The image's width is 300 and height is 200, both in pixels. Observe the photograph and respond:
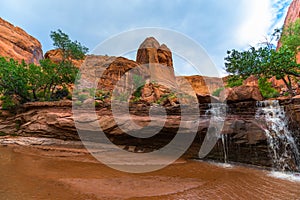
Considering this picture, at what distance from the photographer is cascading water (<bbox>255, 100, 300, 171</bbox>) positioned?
7.48 meters

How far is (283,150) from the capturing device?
780cm

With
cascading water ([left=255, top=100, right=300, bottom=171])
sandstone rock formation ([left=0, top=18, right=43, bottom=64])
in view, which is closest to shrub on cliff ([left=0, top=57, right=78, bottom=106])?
sandstone rock formation ([left=0, top=18, right=43, bottom=64])

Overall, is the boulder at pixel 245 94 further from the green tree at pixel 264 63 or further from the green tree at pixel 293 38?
the green tree at pixel 293 38

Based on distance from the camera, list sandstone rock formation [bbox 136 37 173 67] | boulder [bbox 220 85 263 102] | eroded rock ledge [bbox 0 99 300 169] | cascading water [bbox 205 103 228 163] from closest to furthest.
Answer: eroded rock ledge [bbox 0 99 300 169] < cascading water [bbox 205 103 228 163] < boulder [bbox 220 85 263 102] < sandstone rock formation [bbox 136 37 173 67]

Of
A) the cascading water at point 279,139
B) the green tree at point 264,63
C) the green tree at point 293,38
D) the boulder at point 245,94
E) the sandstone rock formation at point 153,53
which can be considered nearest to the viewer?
the cascading water at point 279,139

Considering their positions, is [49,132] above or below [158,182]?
above

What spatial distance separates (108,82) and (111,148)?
1697 cm

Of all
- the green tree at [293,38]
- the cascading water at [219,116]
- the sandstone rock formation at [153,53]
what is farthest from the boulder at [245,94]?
the sandstone rock formation at [153,53]

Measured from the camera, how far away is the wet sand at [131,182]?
179 inches

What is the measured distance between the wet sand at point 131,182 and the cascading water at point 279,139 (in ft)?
4.01

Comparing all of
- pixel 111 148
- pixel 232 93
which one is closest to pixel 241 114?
pixel 232 93

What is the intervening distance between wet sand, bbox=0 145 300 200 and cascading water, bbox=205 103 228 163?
1.24 meters

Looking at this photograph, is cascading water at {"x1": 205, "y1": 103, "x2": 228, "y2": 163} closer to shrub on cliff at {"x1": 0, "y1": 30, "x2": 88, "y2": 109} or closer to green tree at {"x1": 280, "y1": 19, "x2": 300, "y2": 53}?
green tree at {"x1": 280, "y1": 19, "x2": 300, "y2": 53}

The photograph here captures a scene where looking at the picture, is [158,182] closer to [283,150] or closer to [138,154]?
[138,154]
